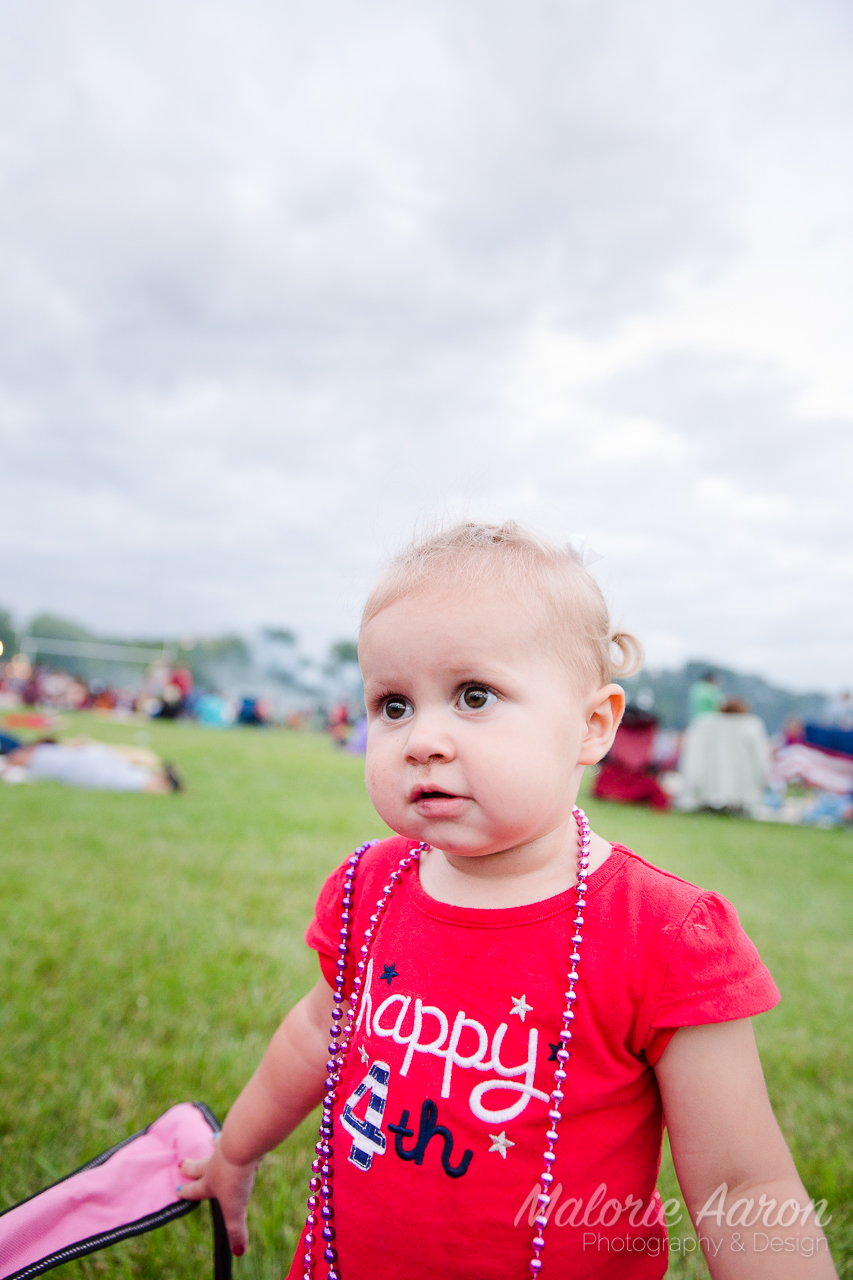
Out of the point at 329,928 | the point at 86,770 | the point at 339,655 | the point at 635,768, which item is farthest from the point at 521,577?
the point at 339,655

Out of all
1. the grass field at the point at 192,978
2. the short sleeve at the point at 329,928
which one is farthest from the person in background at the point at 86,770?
the short sleeve at the point at 329,928

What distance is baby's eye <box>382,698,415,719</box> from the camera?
0.97 metres

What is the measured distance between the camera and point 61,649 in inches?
1529

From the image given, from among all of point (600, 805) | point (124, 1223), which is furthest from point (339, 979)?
point (600, 805)

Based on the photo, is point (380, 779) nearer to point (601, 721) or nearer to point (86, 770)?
point (601, 721)

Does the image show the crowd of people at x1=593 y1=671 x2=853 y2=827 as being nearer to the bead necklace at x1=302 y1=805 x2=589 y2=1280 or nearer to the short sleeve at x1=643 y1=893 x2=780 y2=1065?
the bead necklace at x1=302 y1=805 x2=589 y2=1280

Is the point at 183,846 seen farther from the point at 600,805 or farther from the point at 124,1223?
the point at 600,805

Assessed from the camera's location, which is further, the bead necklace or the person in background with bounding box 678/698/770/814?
the person in background with bounding box 678/698/770/814

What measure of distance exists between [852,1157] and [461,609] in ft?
6.06

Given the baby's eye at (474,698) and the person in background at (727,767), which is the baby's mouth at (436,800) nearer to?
the baby's eye at (474,698)

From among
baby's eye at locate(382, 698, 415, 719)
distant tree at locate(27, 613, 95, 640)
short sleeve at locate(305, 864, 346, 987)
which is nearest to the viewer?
baby's eye at locate(382, 698, 415, 719)

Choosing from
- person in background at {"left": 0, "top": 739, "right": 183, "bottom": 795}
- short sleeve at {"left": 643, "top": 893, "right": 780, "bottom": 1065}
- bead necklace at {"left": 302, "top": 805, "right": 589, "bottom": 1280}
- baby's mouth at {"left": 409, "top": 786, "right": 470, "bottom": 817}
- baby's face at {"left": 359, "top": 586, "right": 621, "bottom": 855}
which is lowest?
person in background at {"left": 0, "top": 739, "right": 183, "bottom": 795}

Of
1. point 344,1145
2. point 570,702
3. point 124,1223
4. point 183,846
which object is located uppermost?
point 570,702

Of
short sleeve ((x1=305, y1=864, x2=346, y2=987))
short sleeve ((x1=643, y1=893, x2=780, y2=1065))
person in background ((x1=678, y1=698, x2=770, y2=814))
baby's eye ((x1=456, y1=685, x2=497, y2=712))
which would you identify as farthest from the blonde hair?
person in background ((x1=678, y1=698, x2=770, y2=814))
